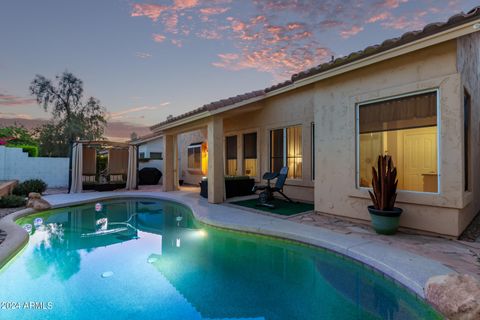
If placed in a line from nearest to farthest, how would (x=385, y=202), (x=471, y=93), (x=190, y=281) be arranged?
1. (x=190, y=281)
2. (x=385, y=202)
3. (x=471, y=93)

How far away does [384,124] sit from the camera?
6531 millimetres

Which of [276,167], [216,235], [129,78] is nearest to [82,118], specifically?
[129,78]

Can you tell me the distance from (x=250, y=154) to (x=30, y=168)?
13.6m

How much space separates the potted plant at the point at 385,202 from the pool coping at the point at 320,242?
64cm

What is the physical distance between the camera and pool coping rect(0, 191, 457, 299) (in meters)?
3.86

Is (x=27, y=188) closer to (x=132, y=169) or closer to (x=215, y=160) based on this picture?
(x=132, y=169)

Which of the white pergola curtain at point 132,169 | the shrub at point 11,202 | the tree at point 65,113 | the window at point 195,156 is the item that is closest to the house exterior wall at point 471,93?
the shrub at point 11,202

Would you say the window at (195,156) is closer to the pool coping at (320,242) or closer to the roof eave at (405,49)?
the pool coping at (320,242)

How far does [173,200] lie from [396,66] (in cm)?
986

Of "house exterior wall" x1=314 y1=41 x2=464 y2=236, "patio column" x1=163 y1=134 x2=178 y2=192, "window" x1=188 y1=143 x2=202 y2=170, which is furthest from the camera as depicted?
"window" x1=188 y1=143 x2=202 y2=170

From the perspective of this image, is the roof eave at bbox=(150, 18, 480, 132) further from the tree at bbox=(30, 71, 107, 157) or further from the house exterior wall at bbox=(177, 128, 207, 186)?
the tree at bbox=(30, 71, 107, 157)

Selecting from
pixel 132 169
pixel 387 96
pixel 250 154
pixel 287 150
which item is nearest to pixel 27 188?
pixel 132 169

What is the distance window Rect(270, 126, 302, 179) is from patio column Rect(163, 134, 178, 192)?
626 centimetres

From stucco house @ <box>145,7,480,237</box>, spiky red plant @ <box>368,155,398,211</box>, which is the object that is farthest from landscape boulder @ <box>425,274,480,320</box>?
stucco house @ <box>145,7,480,237</box>
